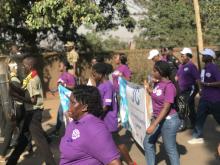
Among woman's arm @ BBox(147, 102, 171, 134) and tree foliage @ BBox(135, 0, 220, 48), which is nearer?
woman's arm @ BBox(147, 102, 171, 134)

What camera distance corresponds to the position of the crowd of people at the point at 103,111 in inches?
148

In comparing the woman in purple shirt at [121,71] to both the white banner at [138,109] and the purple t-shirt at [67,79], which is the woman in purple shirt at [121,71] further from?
the white banner at [138,109]

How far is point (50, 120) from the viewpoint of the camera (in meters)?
13.0

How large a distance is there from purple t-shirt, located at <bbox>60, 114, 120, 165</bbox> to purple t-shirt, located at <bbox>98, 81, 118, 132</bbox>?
2841 millimetres

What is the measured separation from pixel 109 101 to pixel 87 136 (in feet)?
10.3

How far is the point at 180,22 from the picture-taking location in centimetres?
2733

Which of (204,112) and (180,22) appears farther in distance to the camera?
(180,22)

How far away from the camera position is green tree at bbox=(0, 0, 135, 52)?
16578 millimetres

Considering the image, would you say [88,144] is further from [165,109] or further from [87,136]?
[165,109]

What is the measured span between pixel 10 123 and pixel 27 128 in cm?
91

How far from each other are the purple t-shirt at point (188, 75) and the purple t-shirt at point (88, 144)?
628 cm

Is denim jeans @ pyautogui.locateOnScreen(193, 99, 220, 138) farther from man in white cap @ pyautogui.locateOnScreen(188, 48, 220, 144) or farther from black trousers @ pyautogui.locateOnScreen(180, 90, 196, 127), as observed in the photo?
black trousers @ pyautogui.locateOnScreen(180, 90, 196, 127)

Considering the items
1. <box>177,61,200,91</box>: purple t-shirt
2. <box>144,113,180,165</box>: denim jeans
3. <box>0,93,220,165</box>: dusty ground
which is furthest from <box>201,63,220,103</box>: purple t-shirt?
<box>144,113,180,165</box>: denim jeans

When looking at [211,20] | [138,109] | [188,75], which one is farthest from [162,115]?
[211,20]
